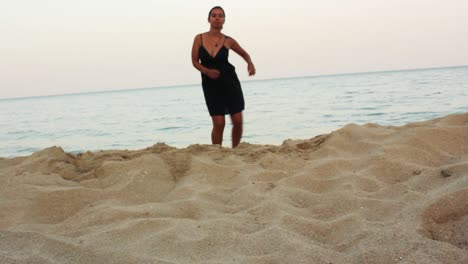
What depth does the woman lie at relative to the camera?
4309 mm

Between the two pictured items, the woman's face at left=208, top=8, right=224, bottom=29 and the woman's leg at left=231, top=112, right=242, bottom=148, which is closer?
the woman's face at left=208, top=8, right=224, bottom=29

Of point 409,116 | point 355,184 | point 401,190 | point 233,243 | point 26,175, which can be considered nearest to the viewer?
point 233,243

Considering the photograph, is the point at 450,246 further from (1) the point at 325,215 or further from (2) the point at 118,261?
(2) the point at 118,261

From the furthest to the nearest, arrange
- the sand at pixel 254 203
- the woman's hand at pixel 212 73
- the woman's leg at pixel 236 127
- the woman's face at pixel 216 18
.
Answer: the woman's leg at pixel 236 127, the woman's face at pixel 216 18, the woman's hand at pixel 212 73, the sand at pixel 254 203

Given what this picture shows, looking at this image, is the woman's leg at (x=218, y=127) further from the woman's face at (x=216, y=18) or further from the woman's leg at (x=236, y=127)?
the woman's face at (x=216, y=18)

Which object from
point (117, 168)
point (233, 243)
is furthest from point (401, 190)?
point (117, 168)

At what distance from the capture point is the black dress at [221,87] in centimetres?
434

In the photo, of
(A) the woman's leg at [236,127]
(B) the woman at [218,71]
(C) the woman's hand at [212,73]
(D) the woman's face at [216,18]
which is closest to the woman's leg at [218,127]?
(B) the woman at [218,71]

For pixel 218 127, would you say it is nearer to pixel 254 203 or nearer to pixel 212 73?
pixel 212 73

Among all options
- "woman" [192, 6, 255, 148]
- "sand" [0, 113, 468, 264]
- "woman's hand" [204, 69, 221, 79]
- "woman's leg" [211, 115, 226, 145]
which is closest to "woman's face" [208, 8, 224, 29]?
"woman" [192, 6, 255, 148]

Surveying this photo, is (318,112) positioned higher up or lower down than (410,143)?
lower down

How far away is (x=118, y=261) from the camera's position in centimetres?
178

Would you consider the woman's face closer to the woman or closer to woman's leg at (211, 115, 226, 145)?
the woman

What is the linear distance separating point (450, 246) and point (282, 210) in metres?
0.88
